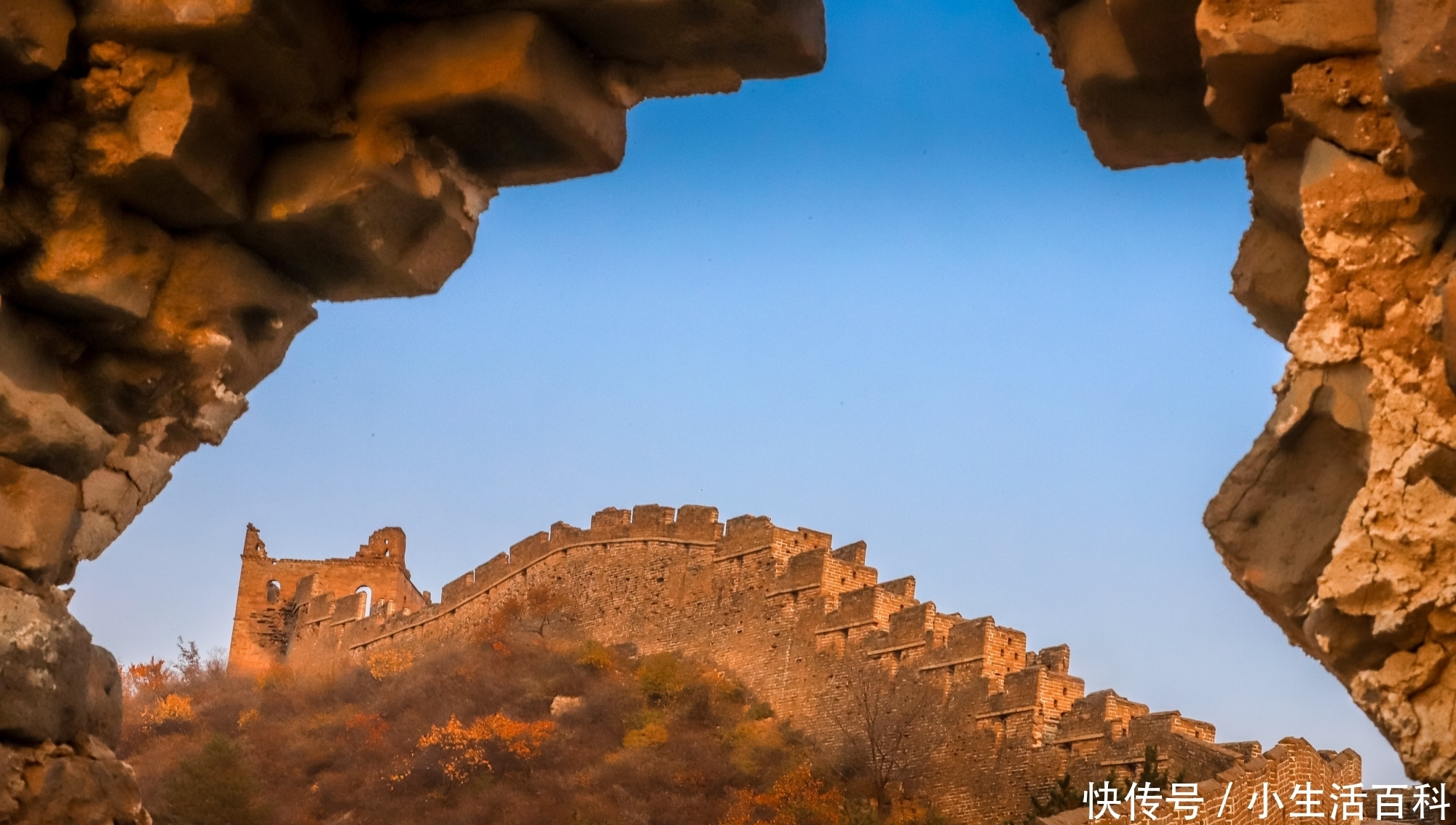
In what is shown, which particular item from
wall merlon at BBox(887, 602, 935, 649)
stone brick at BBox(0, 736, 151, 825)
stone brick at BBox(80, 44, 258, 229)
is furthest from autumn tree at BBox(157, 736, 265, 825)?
stone brick at BBox(80, 44, 258, 229)

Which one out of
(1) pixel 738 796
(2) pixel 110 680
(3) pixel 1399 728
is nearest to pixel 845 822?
(1) pixel 738 796

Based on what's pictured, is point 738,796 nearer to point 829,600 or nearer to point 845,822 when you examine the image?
point 845,822

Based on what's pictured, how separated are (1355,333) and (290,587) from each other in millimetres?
38314

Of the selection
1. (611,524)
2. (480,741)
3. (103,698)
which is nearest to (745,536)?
(611,524)

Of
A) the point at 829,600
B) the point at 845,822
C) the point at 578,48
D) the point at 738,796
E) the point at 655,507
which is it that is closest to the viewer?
the point at 578,48

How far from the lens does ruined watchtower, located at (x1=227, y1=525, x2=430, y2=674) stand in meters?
37.3

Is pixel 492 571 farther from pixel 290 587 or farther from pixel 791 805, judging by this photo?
pixel 791 805

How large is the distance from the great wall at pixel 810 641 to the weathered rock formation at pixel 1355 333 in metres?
7.15

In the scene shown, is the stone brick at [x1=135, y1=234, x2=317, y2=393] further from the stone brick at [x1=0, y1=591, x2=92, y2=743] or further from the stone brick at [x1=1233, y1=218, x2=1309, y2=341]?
the stone brick at [x1=1233, y1=218, x2=1309, y2=341]

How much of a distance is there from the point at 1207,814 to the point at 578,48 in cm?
794

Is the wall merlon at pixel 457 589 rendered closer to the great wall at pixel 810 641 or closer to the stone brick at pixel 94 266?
the great wall at pixel 810 641

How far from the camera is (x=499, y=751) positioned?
21.3m

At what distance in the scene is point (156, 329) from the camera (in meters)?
3.96

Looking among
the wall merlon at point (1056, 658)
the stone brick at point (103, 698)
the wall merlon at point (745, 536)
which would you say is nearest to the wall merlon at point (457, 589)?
the wall merlon at point (745, 536)
